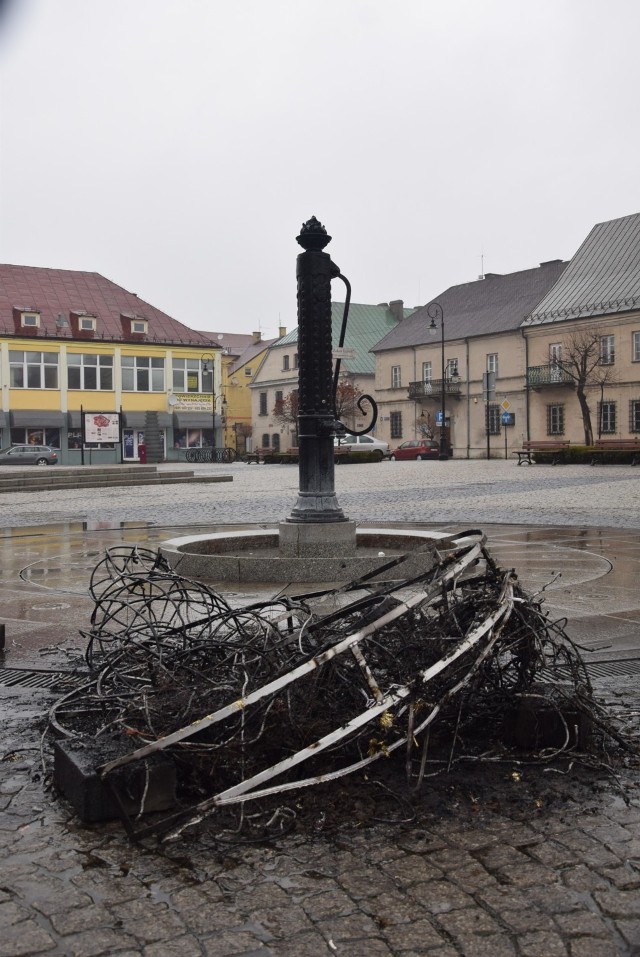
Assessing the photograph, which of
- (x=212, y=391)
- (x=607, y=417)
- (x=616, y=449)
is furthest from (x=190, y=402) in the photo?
(x=616, y=449)

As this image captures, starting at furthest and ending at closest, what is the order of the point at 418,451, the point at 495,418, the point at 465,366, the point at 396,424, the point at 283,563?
the point at 396,424 → the point at 465,366 → the point at 495,418 → the point at 418,451 → the point at 283,563

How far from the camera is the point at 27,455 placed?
173 feet

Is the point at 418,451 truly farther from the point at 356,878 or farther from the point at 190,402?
the point at 356,878

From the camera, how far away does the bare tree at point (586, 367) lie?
180 ft

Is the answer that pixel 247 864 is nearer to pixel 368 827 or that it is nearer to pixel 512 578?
pixel 368 827

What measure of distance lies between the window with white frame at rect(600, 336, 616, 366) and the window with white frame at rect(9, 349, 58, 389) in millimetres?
32876

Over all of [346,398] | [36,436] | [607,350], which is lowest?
[36,436]

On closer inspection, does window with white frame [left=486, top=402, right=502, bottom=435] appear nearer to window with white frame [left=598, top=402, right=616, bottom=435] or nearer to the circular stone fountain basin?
window with white frame [left=598, top=402, right=616, bottom=435]

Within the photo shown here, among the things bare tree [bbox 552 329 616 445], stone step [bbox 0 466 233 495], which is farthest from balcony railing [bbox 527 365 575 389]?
stone step [bbox 0 466 233 495]

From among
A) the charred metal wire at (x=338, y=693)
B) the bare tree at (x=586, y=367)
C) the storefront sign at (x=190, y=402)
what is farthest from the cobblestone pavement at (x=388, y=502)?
the storefront sign at (x=190, y=402)

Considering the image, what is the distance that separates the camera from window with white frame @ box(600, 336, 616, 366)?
55.1m

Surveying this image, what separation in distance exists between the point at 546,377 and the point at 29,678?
2183 inches

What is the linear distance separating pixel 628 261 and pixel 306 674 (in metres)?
57.2

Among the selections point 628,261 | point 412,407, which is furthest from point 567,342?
point 412,407
